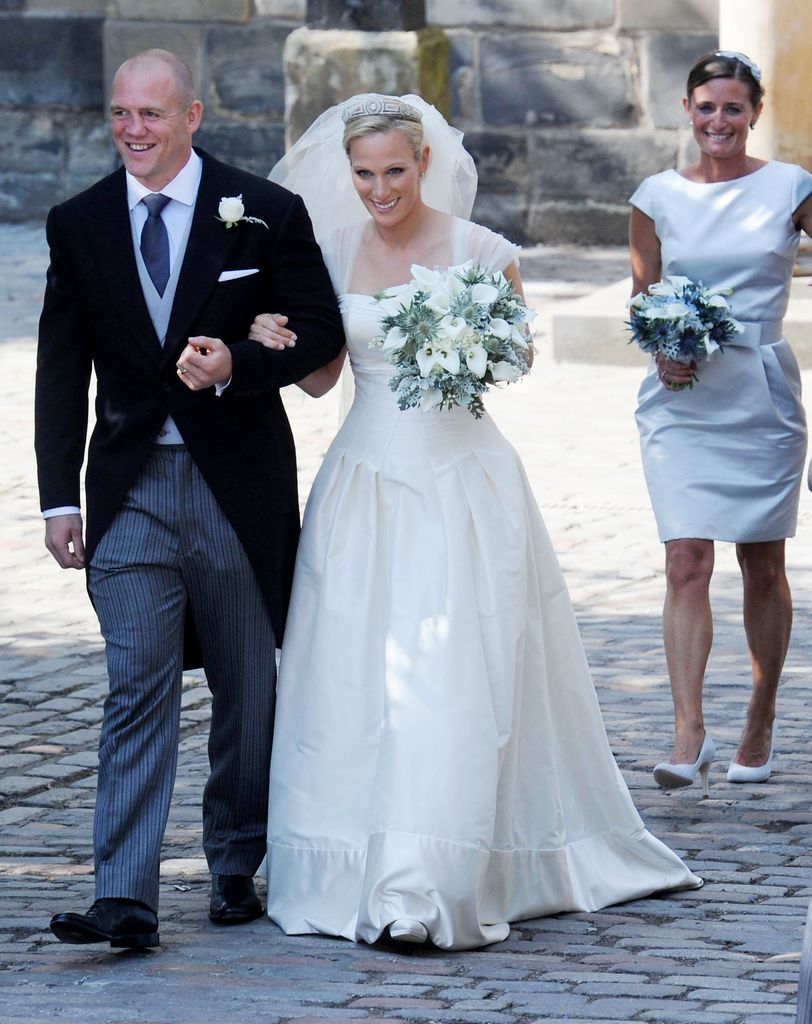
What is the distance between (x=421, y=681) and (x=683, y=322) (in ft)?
5.16

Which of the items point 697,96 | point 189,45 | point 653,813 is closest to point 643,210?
point 697,96

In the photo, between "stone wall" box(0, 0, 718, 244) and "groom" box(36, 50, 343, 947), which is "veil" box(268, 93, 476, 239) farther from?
"stone wall" box(0, 0, 718, 244)

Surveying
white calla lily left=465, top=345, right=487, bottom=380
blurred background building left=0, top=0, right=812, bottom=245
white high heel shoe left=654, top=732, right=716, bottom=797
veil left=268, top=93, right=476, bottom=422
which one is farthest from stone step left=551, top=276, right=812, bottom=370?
white calla lily left=465, top=345, right=487, bottom=380

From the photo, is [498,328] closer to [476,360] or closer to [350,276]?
[476,360]

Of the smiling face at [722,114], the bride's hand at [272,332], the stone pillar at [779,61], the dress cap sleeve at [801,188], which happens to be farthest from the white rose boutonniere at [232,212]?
the stone pillar at [779,61]

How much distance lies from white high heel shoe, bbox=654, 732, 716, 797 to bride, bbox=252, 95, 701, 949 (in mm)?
621

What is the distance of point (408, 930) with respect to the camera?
14.1 ft

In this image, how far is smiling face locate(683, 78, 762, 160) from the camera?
579cm

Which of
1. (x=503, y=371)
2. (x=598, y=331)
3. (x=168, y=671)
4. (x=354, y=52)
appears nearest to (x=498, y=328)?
(x=503, y=371)

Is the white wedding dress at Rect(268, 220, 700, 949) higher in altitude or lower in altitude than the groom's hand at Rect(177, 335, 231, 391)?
lower

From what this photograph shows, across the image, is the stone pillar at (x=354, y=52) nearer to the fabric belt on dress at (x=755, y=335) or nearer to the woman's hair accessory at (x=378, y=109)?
the fabric belt on dress at (x=755, y=335)

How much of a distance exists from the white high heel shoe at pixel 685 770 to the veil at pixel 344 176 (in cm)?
158

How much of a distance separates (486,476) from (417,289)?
47cm

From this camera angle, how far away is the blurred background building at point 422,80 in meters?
15.5
